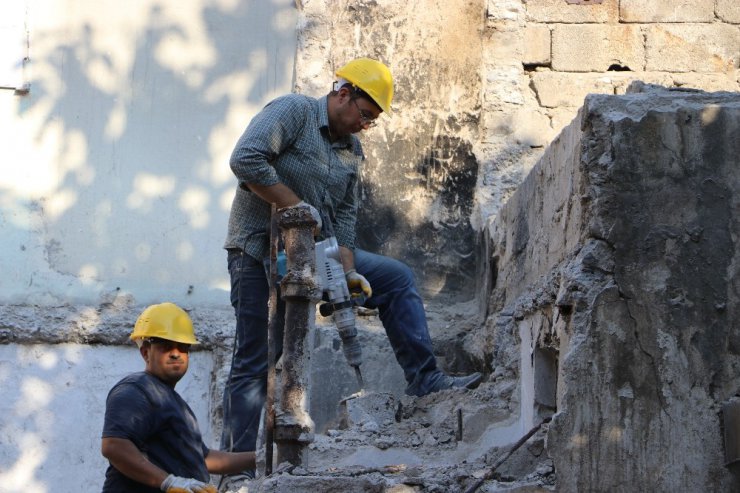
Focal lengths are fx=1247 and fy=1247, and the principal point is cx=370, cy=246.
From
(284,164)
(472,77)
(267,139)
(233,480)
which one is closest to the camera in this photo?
(233,480)

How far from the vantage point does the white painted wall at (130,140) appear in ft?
22.1

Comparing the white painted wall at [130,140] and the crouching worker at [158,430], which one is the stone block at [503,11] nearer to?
the white painted wall at [130,140]

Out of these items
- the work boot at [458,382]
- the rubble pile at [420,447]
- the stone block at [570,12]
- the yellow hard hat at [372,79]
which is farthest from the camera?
the stone block at [570,12]

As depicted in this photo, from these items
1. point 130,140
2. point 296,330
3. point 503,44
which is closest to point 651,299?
point 296,330

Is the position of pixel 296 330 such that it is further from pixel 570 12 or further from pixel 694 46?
pixel 694 46

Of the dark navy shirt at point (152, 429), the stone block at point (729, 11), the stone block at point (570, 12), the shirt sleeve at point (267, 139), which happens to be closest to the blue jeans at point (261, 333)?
the shirt sleeve at point (267, 139)

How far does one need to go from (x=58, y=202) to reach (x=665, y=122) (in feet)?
13.4

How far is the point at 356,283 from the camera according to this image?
16.6ft

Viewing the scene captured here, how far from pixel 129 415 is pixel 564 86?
3750 mm

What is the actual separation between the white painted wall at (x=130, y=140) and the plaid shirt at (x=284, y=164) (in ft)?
5.96

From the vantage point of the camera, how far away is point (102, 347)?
649 centimetres

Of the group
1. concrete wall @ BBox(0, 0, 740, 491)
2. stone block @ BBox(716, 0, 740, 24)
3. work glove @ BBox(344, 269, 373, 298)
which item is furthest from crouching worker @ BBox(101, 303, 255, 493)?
stone block @ BBox(716, 0, 740, 24)

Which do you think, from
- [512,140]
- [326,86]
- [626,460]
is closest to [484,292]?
[512,140]

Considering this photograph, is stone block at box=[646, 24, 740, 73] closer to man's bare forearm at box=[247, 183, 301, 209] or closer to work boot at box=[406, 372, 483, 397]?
work boot at box=[406, 372, 483, 397]
